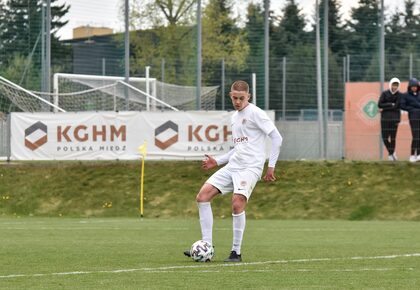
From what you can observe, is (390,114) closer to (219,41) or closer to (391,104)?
(391,104)

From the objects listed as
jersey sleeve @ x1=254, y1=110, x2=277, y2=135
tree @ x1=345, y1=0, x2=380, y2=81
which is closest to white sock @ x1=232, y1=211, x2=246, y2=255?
jersey sleeve @ x1=254, y1=110, x2=277, y2=135

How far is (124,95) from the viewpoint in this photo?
33719 mm

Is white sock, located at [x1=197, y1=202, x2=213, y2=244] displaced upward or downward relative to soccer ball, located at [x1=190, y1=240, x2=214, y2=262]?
upward

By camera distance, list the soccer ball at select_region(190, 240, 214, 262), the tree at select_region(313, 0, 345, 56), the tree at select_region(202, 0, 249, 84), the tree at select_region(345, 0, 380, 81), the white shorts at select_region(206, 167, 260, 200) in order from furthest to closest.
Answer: the tree at select_region(313, 0, 345, 56) → the tree at select_region(202, 0, 249, 84) → the tree at select_region(345, 0, 380, 81) → the white shorts at select_region(206, 167, 260, 200) → the soccer ball at select_region(190, 240, 214, 262)

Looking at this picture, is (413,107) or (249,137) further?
(413,107)

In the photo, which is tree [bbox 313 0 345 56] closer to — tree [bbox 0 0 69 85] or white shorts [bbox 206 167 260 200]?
tree [bbox 0 0 69 85]

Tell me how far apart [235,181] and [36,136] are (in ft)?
56.2

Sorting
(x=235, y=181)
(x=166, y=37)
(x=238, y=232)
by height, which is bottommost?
(x=238, y=232)

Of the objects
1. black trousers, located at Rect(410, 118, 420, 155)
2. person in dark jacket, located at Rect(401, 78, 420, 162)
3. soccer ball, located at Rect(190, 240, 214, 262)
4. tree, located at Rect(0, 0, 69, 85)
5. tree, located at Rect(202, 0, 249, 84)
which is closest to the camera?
soccer ball, located at Rect(190, 240, 214, 262)

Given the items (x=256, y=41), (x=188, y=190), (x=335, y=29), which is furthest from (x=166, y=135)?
(x=335, y=29)

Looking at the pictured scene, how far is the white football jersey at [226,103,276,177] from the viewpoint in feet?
42.9

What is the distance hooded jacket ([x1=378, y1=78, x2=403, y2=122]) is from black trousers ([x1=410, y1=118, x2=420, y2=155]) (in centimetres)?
51

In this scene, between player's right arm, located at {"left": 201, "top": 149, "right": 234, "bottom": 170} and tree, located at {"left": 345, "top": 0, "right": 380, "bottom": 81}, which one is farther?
tree, located at {"left": 345, "top": 0, "right": 380, "bottom": 81}

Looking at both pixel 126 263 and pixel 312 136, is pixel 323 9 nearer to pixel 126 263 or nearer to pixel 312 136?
pixel 312 136
